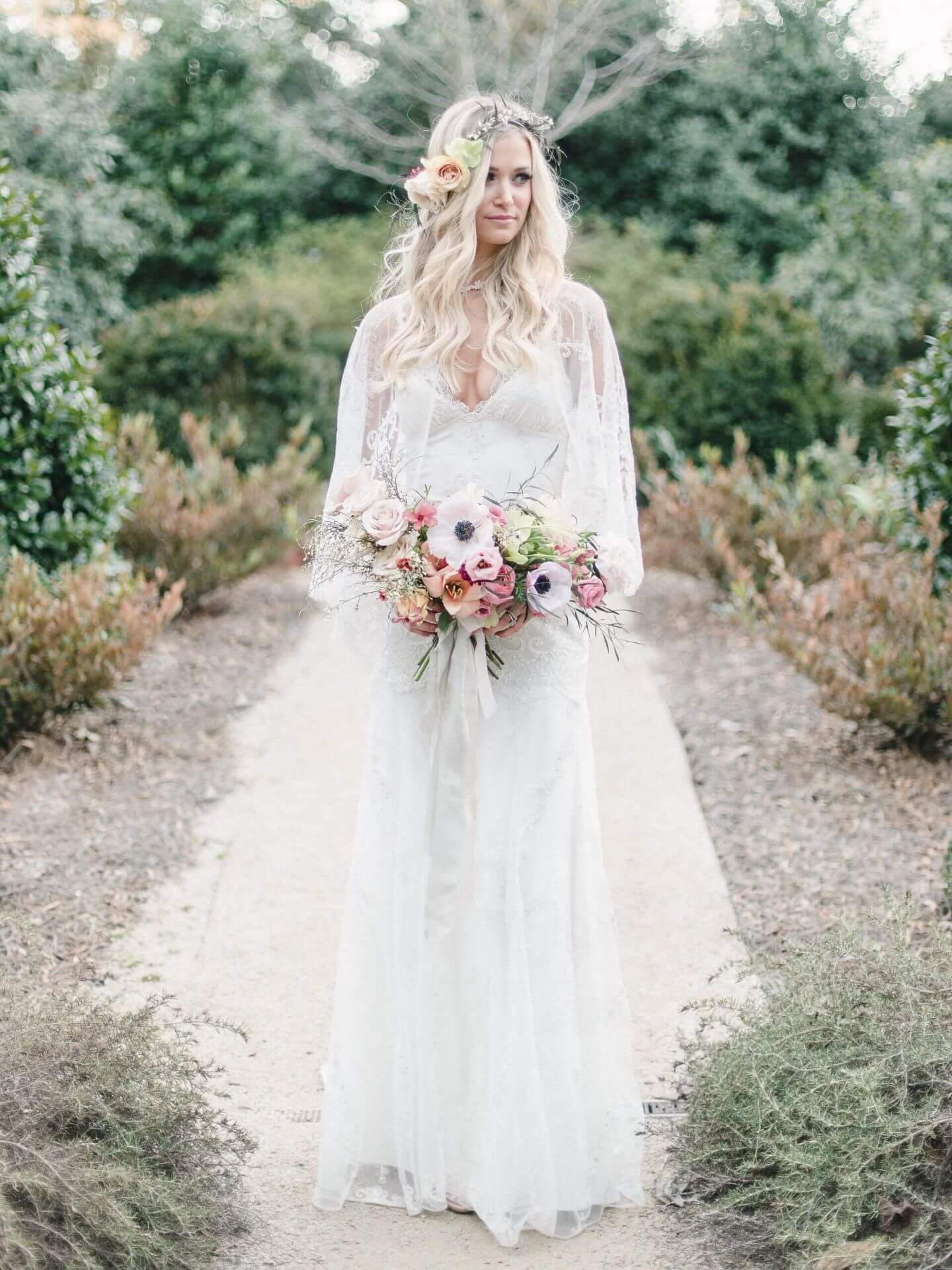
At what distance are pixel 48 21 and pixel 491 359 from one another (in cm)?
1579

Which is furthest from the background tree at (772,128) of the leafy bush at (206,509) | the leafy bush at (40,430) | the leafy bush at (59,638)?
the leafy bush at (59,638)

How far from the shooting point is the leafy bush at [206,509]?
26.2ft

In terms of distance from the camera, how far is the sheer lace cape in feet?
10.5

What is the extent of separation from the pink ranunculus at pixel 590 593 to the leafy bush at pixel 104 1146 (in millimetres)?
1321

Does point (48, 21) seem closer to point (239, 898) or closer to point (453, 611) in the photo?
point (239, 898)

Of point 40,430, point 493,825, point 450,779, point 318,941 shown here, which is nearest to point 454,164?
point 450,779

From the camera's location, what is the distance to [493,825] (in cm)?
317

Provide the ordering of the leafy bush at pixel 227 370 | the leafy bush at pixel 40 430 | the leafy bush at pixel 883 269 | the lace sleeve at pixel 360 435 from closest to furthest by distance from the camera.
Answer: the lace sleeve at pixel 360 435 < the leafy bush at pixel 40 430 < the leafy bush at pixel 227 370 < the leafy bush at pixel 883 269

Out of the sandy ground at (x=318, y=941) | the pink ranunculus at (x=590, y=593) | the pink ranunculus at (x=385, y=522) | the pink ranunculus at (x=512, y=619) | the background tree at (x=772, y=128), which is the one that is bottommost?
the sandy ground at (x=318, y=941)

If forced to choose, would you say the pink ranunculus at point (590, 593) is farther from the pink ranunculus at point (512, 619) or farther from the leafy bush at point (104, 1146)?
the leafy bush at point (104, 1146)

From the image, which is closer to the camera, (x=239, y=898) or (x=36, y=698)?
(x=239, y=898)

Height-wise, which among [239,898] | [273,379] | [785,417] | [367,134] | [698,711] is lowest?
[239,898]

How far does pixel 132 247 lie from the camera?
33.8ft

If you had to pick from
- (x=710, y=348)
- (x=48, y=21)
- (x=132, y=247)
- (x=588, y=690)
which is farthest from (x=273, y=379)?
(x=48, y=21)
